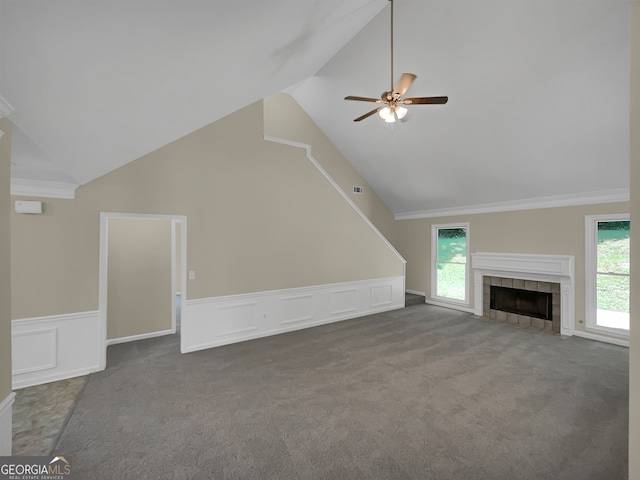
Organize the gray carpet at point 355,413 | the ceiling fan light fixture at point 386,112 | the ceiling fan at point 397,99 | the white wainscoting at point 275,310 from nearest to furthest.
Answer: the gray carpet at point 355,413 < the ceiling fan at point 397,99 < the ceiling fan light fixture at point 386,112 < the white wainscoting at point 275,310

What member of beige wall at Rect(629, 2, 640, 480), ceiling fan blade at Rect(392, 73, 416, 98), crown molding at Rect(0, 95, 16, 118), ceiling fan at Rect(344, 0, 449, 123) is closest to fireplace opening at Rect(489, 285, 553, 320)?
beige wall at Rect(629, 2, 640, 480)

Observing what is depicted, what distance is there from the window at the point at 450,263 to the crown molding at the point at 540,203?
332mm

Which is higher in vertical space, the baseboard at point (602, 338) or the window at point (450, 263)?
the window at point (450, 263)

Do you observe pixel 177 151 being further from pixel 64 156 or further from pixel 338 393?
pixel 338 393

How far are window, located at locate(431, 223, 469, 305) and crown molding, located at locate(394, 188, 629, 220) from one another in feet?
1.09

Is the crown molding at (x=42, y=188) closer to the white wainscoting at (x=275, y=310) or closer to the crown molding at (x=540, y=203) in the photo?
the white wainscoting at (x=275, y=310)

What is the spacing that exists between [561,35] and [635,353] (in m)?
3.09

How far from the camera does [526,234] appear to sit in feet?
17.5

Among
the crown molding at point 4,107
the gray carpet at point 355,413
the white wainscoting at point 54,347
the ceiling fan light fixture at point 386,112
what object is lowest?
the gray carpet at point 355,413

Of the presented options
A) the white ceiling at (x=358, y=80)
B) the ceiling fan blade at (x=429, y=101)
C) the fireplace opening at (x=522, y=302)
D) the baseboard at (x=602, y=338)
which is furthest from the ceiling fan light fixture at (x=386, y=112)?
the baseboard at (x=602, y=338)

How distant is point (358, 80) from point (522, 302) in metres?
5.06

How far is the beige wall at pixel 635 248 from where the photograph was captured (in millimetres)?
1525

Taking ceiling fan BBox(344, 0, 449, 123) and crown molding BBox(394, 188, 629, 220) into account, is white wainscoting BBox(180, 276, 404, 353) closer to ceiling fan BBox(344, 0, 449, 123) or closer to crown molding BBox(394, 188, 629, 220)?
crown molding BBox(394, 188, 629, 220)

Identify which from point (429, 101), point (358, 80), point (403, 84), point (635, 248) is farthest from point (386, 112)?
point (635, 248)
